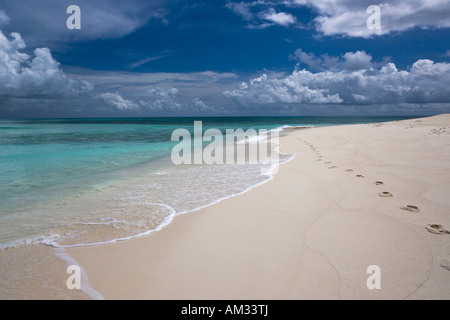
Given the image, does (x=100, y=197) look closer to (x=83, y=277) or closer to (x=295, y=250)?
(x=83, y=277)

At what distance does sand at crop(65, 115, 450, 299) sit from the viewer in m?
2.46

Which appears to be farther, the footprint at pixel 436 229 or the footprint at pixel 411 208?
the footprint at pixel 411 208

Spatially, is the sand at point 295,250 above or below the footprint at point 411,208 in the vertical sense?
below

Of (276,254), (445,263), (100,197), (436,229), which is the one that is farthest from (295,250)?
(100,197)

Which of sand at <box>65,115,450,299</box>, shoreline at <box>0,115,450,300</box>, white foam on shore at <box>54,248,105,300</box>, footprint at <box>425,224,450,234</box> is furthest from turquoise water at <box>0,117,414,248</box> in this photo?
footprint at <box>425,224,450,234</box>

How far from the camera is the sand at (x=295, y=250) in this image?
2461mm

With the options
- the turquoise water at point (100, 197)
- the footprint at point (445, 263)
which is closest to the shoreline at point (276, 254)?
the footprint at point (445, 263)

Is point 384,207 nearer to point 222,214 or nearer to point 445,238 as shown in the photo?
point 445,238

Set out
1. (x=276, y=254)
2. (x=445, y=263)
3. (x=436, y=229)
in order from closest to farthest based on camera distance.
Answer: (x=445, y=263) < (x=276, y=254) < (x=436, y=229)

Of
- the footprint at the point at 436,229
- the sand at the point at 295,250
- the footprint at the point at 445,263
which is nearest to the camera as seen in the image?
the sand at the point at 295,250

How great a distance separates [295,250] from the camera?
3.13 m

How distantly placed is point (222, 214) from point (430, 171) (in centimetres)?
546

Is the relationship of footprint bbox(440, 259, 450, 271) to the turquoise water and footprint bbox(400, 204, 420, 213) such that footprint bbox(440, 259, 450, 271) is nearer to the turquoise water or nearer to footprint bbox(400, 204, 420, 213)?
footprint bbox(400, 204, 420, 213)

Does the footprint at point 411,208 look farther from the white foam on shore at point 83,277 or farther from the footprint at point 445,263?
the white foam on shore at point 83,277
